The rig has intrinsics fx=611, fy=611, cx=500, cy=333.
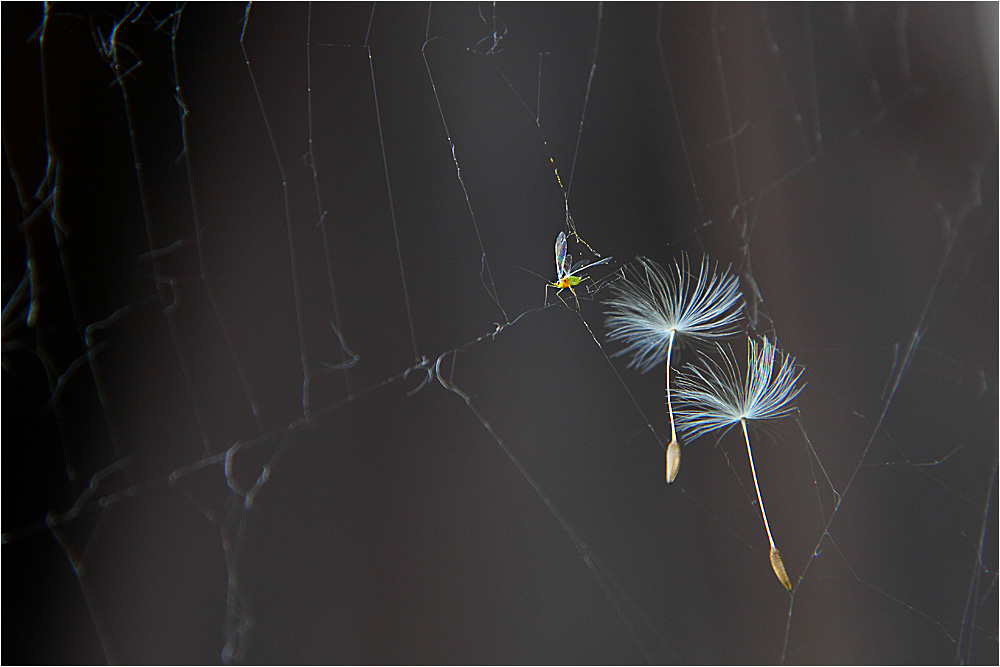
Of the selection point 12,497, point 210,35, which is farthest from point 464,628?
point 210,35

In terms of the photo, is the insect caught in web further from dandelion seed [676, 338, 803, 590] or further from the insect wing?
dandelion seed [676, 338, 803, 590]

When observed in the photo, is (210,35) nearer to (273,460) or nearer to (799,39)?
(273,460)

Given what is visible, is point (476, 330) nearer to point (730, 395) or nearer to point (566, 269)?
point (566, 269)

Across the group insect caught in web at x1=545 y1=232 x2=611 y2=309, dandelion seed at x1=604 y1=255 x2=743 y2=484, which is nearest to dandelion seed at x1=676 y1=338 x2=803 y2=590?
dandelion seed at x1=604 y1=255 x2=743 y2=484

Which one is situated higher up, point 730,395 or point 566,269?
point 566,269

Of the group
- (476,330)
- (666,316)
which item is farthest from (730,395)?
(476,330)

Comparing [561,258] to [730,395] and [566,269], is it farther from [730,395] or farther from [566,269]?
[730,395]
